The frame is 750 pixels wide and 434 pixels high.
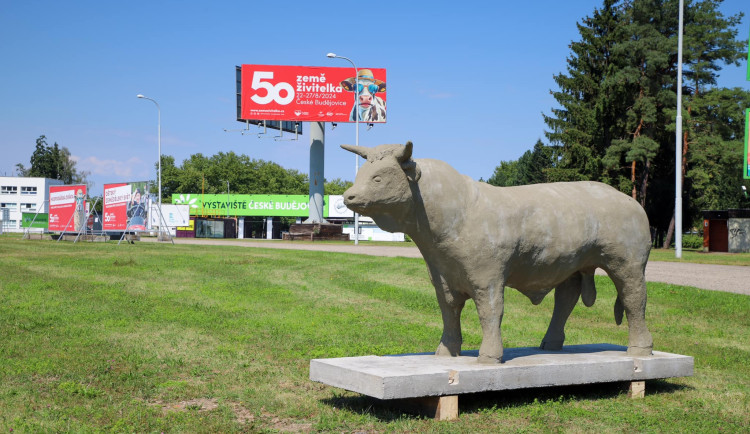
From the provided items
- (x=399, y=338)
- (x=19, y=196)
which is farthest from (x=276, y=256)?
(x=19, y=196)

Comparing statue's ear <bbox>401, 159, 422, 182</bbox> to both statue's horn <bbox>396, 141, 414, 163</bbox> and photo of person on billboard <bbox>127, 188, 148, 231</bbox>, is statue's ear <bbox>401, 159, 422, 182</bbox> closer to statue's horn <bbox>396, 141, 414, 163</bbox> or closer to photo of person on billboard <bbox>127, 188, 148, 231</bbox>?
statue's horn <bbox>396, 141, 414, 163</bbox>

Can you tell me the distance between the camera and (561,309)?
7.34 meters

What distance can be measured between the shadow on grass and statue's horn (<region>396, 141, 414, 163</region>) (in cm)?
207

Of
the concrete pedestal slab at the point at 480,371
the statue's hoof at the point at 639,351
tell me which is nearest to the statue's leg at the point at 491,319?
the concrete pedestal slab at the point at 480,371

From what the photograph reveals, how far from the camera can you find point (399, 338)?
31.6 ft

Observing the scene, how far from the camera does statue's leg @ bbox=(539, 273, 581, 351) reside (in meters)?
7.25

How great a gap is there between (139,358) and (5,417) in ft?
7.87

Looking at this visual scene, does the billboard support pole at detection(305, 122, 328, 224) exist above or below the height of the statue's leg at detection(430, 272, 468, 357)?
above

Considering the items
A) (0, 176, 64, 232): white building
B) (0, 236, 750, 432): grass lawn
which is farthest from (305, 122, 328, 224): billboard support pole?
(0, 176, 64, 232): white building

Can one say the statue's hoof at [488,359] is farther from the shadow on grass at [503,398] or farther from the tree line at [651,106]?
the tree line at [651,106]

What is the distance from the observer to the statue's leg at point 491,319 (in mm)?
6062

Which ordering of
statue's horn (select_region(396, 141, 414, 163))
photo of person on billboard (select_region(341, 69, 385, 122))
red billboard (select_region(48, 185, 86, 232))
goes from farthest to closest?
photo of person on billboard (select_region(341, 69, 385, 122)), red billboard (select_region(48, 185, 86, 232)), statue's horn (select_region(396, 141, 414, 163))

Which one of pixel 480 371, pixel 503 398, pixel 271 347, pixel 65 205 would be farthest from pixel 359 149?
pixel 65 205

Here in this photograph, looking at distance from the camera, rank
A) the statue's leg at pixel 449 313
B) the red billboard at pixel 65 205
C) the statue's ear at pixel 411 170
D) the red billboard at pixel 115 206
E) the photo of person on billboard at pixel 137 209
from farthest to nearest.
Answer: the red billboard at pixel 65 205
the red billboard at pixel 115 206
the photo of person on billboard at pixel 137 209
the statue's leg at pixel 449 313
the statue's ear at pixel 411 170
